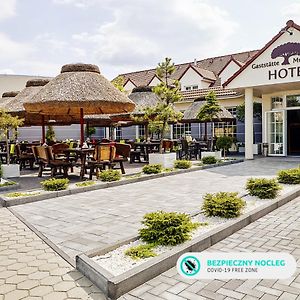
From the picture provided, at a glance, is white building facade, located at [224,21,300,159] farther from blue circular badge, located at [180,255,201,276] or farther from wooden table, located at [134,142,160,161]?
blue circular badge, located at [180,255,201,276]

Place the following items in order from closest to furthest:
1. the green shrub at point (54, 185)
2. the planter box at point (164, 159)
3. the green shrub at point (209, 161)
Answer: the green shrub at point (54, 185) → the planter box at point (164, 159) → the green shrub at point (209, 161)

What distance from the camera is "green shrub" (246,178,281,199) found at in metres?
7.02

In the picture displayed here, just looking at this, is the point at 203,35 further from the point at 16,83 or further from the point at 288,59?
the point at 16,83

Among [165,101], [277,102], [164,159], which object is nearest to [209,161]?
[164,159]

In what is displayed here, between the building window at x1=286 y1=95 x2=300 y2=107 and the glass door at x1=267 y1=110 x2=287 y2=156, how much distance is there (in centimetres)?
51

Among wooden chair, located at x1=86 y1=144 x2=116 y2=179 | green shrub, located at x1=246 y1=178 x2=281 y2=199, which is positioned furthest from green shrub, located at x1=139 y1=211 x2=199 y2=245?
wooden chair, located at x1=86 y1=144 x2=116 y2=179

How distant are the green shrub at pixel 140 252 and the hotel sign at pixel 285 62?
1283cm

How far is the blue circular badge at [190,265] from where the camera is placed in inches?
131

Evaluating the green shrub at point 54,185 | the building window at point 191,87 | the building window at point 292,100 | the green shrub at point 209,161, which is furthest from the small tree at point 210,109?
the building window at point 191,87

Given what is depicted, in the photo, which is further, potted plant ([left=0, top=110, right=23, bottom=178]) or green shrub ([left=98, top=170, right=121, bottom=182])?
potted plant ([left=0, top=110, right=23, bottom=178])

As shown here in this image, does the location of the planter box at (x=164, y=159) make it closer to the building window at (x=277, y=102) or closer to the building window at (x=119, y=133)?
the building window at (x=277, y=102)

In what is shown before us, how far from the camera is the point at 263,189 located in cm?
708

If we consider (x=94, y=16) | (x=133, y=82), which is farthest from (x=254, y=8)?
(x=133, y=82)

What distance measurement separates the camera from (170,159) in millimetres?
13273
